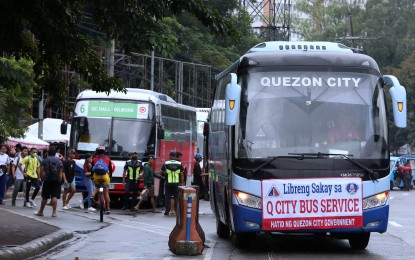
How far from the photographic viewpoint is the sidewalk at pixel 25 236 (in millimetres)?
14152

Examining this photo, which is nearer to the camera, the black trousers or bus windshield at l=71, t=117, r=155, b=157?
the black trousers

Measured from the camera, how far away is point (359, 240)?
51.7ft

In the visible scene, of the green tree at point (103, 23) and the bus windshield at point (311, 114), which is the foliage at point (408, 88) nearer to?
the bus windshield at point (311, 114)

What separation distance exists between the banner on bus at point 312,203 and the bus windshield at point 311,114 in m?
0.53

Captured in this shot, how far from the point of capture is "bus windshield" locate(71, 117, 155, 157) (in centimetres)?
2883

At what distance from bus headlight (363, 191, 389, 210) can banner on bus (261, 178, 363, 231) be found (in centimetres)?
A: 12

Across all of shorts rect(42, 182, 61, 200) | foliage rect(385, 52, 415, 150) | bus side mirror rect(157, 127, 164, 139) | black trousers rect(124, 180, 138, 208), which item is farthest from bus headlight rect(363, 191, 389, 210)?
foliage rect(385, 52, 415, 150)

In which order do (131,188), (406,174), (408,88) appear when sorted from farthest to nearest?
(408,88), (406,174), (131,188)

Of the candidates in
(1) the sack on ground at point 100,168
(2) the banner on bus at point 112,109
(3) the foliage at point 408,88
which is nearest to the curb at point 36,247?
(1) the sack on ground at point 100,168

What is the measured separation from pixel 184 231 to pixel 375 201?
3155 mm

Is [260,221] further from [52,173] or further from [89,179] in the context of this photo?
[89,179]

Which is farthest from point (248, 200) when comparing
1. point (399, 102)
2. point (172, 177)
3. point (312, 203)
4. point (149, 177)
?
point (149, 177)

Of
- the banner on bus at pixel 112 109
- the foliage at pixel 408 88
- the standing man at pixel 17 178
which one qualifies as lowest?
the standing man at pixel 17 178

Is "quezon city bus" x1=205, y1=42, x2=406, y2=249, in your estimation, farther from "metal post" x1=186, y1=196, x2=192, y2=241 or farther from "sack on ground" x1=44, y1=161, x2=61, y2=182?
"sack on ground" x1=44, y1=161, x2=61, y2=182
